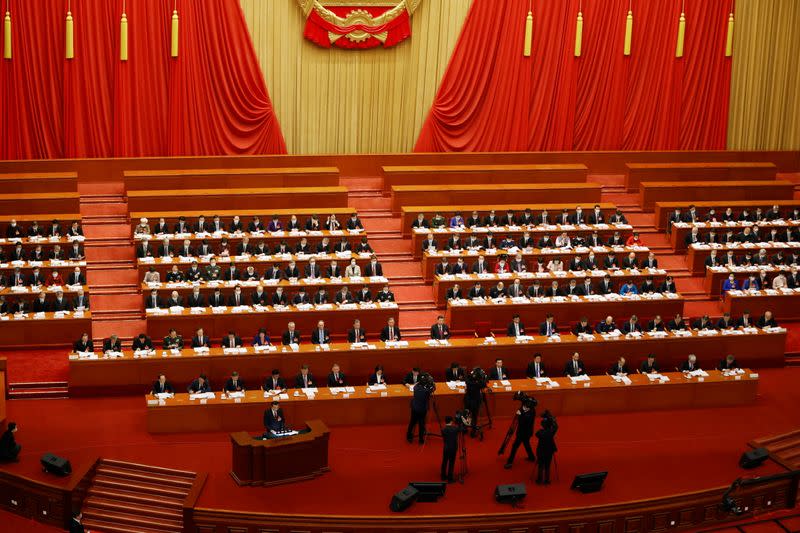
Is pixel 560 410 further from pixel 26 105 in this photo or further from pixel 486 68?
pixel 26 105

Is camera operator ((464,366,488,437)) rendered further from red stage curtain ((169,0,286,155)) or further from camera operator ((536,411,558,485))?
red stage curtain ((169,0,286,155))

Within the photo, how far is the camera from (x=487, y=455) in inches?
456

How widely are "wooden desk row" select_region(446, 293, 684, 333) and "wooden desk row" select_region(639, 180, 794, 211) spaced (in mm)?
3177

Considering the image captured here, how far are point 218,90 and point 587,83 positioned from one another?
6148 millimetres

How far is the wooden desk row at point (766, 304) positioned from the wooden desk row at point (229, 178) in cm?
620

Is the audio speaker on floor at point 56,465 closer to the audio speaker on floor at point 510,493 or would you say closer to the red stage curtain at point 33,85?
the audio speaker on floor at point 510,493

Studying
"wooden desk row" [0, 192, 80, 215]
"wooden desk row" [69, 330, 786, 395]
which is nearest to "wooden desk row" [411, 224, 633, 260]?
"wooden desk row" [69, 330, 786, 395]

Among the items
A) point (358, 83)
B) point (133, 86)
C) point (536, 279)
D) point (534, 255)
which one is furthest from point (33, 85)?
point (536, 279)

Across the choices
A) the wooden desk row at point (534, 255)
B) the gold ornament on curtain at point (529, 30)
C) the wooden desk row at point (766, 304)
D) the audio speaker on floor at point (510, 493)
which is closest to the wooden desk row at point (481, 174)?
the gold ornament on curtain at point (529, 30)

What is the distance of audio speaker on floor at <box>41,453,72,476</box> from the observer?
34.0 feet

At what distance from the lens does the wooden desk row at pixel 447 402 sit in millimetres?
11688

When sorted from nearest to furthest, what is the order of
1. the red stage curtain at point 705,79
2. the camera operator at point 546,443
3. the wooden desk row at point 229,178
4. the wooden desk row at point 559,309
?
1. the camera operator at point 546,443
2. the wooden desk row at point 559,309
3. the wooden desk row at point 229,178
4. the red stage curtain at point 705,79

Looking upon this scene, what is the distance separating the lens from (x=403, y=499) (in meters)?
10.2

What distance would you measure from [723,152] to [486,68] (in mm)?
4464
